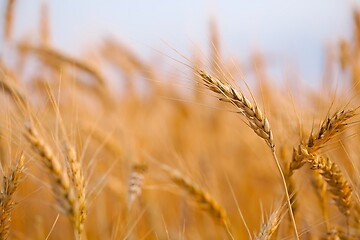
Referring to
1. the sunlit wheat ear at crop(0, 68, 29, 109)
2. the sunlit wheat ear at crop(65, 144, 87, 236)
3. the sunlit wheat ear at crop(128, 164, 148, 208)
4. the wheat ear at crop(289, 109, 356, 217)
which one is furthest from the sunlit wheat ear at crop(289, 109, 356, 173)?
the sunlit wheat ear at crop(0, 68, 29, 109)

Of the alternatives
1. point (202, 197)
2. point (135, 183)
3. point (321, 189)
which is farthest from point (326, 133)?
point (135, 183)

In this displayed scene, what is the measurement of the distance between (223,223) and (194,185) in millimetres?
147

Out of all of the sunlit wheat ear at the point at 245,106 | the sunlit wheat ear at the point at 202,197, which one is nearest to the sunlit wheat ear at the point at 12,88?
the sunlit wheat ear at the point at 202,197

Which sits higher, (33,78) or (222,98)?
(33,78)

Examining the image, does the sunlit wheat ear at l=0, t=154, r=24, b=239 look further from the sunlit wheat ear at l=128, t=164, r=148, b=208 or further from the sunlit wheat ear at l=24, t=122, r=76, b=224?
the sunlit wheat ear at l=128, t=164, r=148, b=208

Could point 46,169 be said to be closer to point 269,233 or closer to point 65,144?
point 65,144

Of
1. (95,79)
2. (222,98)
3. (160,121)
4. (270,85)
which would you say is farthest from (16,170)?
(160,121)

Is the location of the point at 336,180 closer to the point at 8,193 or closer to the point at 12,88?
the point at 8,193

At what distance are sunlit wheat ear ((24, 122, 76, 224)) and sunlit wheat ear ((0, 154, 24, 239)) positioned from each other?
0.17ft

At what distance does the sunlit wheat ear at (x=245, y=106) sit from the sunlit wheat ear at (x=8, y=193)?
471mm

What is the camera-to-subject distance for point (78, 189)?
1.09 metres

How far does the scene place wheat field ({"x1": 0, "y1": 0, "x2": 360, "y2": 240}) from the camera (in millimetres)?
1102

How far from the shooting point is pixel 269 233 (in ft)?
3.53

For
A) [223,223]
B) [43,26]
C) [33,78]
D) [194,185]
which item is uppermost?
[43,26]
